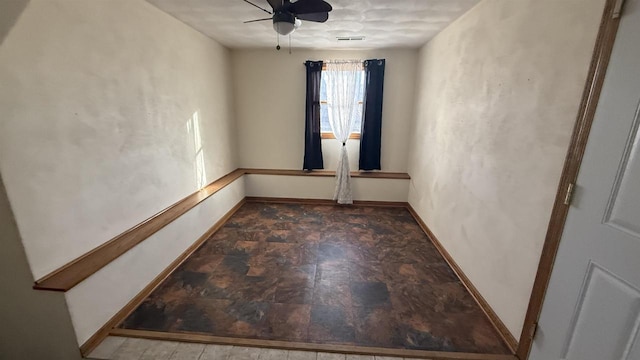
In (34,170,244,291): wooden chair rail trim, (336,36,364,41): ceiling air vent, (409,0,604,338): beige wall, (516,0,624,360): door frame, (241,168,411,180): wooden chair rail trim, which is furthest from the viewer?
(241,168,411,180): wooden chair rail trim

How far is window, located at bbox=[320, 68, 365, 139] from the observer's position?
12.5 ft

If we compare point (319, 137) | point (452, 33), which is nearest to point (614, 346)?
point (452, 33)

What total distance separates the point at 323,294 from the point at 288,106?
9.45 feet

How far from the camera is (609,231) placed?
3.39 feet

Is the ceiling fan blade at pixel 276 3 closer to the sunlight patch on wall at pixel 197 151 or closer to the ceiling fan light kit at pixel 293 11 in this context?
the ceiling fan light kit at pixel 293 11

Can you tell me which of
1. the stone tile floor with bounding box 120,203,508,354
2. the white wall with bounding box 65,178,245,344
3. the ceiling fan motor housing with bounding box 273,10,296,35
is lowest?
the stone tile floor with bounding box 120,203,508,354

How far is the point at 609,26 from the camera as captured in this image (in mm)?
1058

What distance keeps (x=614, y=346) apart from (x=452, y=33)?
2.66 meters

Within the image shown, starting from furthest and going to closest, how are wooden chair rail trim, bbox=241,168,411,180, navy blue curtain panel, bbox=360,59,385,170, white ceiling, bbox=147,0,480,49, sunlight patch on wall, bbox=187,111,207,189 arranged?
1. wooden chair rail trim, bbox=241,168,411,180
2. navy blue curtain panel, bbox=360,59,385,170
3. sunlight patch on wall, bbox=187,111,207,189
4. white ceiling, bbox=147,0,480,49

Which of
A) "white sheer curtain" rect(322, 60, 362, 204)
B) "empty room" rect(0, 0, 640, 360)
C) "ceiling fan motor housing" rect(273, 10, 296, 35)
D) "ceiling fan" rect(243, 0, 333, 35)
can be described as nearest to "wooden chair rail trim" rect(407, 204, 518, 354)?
"empty room" rect(0, 0, 640, 360)

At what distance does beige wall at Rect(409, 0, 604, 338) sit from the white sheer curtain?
1.31 m

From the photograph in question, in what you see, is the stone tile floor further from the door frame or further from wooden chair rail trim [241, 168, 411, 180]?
wooden chair rail trim [241, 168, 411, 180]

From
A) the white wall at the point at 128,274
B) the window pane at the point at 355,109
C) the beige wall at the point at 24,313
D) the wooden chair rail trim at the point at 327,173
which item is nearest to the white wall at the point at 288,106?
the wooden chair rail trim at the point at 327,173

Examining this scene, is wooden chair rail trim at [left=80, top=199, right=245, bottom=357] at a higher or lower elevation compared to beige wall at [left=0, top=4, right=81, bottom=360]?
lower
